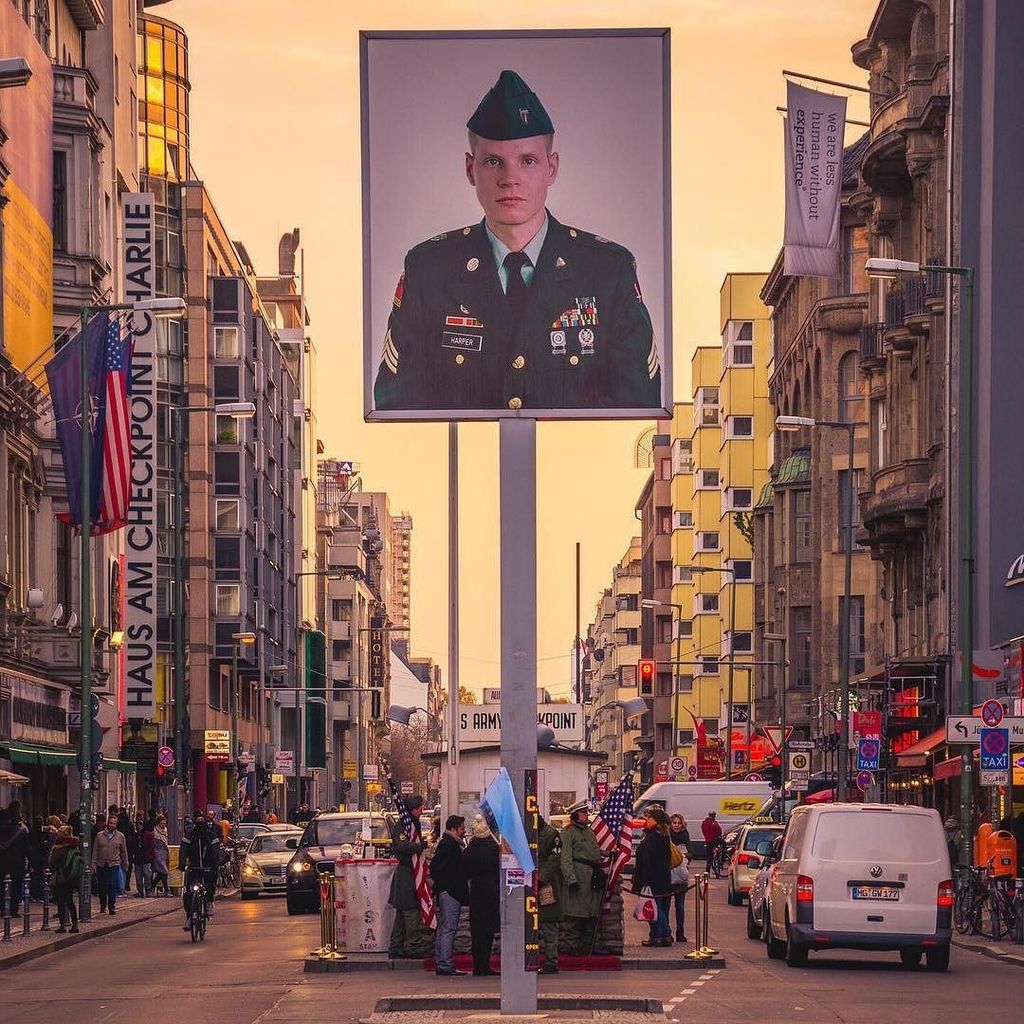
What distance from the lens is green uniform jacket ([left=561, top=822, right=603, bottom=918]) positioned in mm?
29016

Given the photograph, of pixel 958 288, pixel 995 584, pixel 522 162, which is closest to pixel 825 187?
pixel 958 288

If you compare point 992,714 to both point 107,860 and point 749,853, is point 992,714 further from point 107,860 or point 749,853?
point 107,860

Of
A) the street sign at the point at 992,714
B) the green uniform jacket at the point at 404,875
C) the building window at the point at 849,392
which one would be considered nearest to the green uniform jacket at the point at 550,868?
the green uniform jacket at the point at 404,875

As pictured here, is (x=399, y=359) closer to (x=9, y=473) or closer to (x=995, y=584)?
(x=9, y=473)

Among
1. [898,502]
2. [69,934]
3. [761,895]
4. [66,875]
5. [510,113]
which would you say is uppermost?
[510,113]

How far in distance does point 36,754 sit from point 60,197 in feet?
53.4

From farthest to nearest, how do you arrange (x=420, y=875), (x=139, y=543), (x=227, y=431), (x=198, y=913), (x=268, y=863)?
1. (x=227, y=431)
2. (x=139, y=543)
3. (x=268, y=863)
4. (x=198, y=913)
5. (x=420, y=875)

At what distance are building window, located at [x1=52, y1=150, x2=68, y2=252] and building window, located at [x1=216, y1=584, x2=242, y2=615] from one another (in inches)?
1772

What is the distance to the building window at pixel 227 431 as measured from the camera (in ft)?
342

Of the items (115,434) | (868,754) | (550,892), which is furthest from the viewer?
(868,754)

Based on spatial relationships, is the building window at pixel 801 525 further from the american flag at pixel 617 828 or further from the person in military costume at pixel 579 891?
the person in military costume at pixel 579 891

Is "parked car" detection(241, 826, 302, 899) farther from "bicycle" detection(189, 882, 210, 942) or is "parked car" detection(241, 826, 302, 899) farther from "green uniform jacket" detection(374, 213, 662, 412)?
"green uniform jacket" detection(374, 213, 662, 412)

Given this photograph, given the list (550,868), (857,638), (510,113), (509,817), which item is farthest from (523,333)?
(857,638)

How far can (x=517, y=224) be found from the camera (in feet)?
67.7
